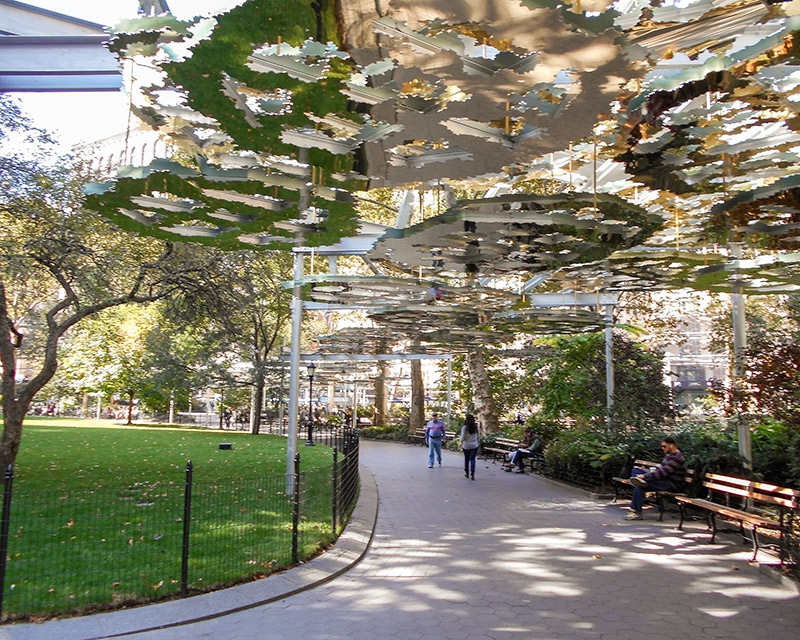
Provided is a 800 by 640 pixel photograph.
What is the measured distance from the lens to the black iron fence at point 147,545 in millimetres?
5957

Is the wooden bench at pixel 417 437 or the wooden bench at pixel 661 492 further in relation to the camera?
the wooden bench at pixel 417 437

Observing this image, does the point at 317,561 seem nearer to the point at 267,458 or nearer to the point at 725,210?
the point at 725,210

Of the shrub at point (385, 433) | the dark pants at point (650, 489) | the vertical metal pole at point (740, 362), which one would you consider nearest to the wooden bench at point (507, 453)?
the dark pants at point (650, 489)

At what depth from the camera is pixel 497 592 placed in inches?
263

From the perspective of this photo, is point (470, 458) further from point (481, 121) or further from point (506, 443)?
point (481, 121)

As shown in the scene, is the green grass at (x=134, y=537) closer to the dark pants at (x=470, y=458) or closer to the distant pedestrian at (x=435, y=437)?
the dark pants at (x=470, y=458)

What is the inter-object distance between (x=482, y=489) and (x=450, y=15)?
12394mm

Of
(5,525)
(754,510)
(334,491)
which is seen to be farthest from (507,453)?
(5,525)

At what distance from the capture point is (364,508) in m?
11.4

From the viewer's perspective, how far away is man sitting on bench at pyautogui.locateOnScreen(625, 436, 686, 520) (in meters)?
10.4

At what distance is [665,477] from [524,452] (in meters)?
7.80

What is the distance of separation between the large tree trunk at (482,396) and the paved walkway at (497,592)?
45.0ft

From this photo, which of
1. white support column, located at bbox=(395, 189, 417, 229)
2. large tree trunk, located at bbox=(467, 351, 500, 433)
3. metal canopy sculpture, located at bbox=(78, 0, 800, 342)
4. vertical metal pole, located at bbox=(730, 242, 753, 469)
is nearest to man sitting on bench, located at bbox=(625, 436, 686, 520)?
vertical metal pole, located at bbox=(730, 242, 753, 469)

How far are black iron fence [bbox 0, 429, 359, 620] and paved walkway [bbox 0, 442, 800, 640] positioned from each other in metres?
0.35
